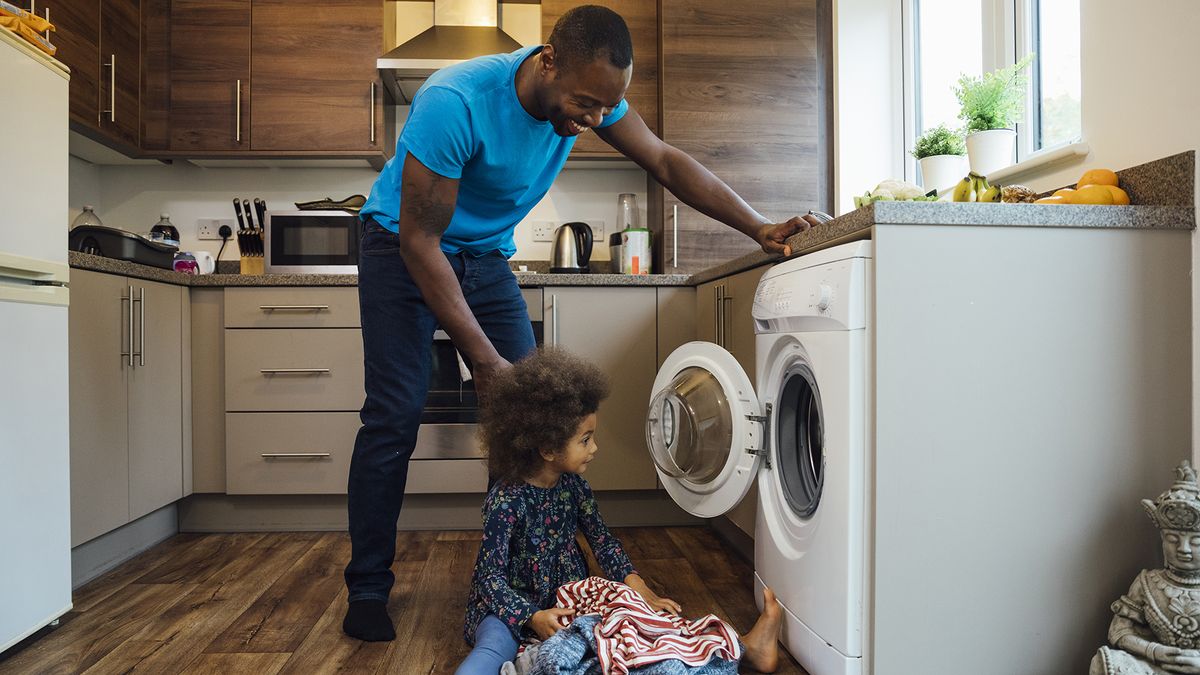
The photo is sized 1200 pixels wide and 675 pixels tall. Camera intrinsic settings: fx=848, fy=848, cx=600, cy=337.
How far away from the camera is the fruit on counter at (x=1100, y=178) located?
5.39 ft

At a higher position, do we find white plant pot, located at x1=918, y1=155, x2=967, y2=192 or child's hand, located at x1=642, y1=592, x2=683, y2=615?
white plant pot, located at x1=918, y1=155, x2=967, y2=192

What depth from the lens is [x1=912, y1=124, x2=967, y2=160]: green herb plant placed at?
2.36m

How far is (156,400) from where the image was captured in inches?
107

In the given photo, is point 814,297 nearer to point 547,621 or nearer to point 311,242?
point 547,621

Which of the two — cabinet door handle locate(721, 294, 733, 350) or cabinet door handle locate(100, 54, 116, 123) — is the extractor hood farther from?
cabinet door handle locate(721, 294, 733, 350)

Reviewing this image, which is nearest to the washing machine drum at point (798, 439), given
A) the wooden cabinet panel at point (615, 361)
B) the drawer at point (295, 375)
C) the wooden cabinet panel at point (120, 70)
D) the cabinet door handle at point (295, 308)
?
the wooden cabinet panel at point (615, 361)

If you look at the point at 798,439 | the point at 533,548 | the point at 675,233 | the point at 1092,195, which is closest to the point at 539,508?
the point at 533,548

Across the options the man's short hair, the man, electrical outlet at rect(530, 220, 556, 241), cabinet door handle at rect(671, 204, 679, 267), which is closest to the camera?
the man's short hair

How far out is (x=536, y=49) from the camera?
1.75 m

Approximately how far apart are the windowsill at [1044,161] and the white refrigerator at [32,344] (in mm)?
2215

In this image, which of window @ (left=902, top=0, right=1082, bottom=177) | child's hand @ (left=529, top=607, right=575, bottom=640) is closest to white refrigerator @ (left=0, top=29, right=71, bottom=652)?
child's hand @ (left=529, top=607, right=575, bottom=640)

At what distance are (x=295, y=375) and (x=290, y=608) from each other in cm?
109

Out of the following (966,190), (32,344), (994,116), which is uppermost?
(994,116)

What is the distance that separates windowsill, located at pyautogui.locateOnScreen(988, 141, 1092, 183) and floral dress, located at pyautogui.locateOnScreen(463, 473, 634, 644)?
128 centimetres
